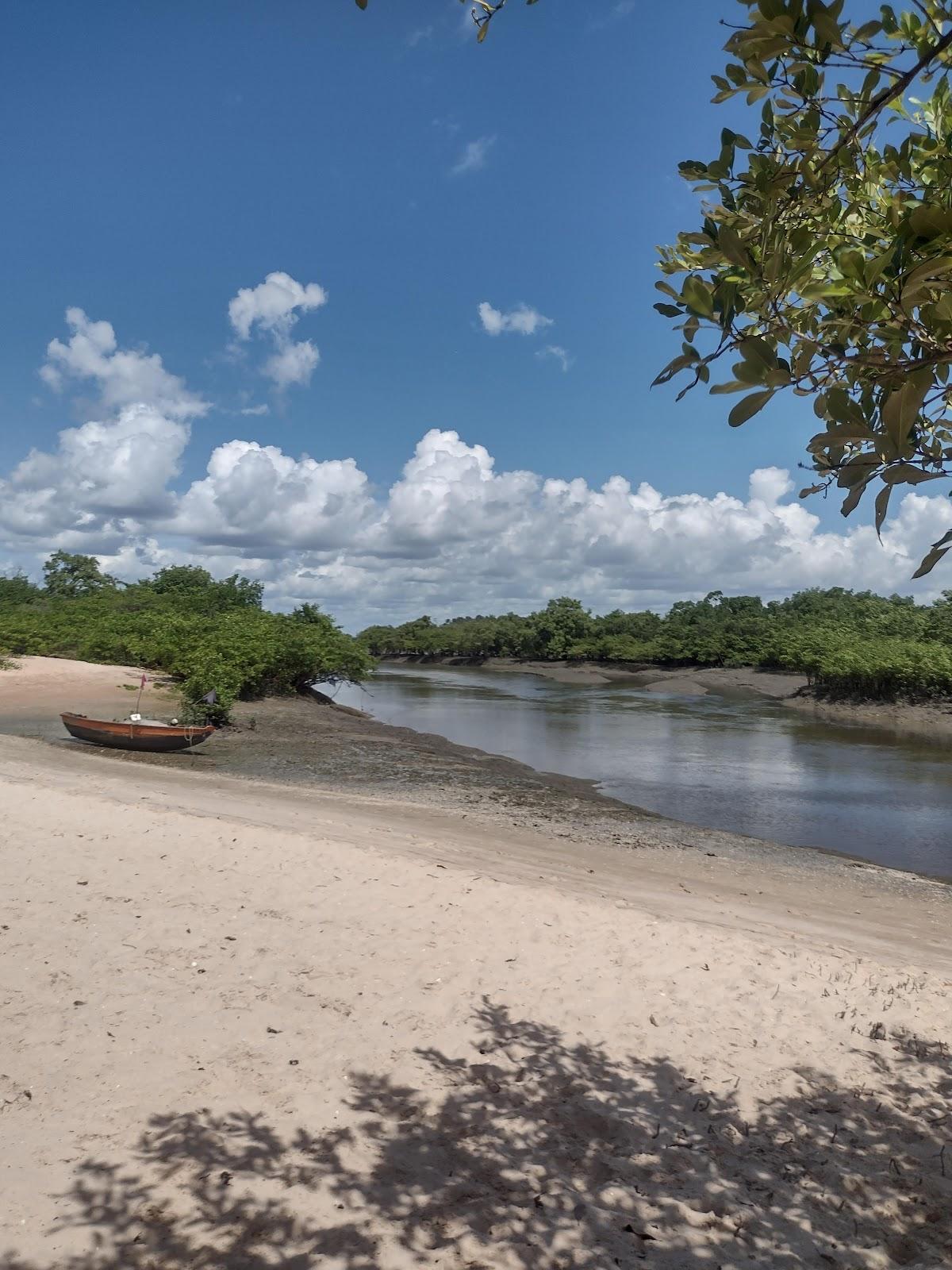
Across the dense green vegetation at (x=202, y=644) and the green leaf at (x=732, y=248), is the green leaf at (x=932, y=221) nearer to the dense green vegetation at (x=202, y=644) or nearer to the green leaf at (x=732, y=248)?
the green leaf at (x=732, y=248)

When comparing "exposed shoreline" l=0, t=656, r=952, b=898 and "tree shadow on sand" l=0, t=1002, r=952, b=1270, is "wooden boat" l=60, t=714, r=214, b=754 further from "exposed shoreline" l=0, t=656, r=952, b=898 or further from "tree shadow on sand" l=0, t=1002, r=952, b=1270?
"tree shadow on sand" l=0, t=1002, r=952, b=1270

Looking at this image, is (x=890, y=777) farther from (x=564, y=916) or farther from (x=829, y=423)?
(x=829, y=423)

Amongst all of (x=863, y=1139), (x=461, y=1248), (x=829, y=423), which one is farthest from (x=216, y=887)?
(x=829, y=423)

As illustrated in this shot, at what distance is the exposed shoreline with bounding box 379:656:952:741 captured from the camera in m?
33.3

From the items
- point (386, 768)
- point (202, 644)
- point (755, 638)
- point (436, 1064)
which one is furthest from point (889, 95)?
point (755, 638)

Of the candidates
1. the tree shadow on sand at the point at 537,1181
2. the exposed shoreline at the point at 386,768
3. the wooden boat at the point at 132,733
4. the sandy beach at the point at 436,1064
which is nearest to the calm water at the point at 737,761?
the exposed shoreline at the point at 386,768

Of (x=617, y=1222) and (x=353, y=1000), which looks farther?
(x=353, y=1000)

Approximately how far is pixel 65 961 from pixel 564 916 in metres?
3.72

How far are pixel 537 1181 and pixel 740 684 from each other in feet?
173

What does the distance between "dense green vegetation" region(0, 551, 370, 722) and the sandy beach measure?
46.2ft

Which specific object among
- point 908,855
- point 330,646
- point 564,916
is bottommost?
point 908,855

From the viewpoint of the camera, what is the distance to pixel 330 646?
97.8 feet

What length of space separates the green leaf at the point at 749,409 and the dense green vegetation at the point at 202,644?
18871mm

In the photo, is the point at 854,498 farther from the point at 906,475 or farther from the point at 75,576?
the point at 75,576
